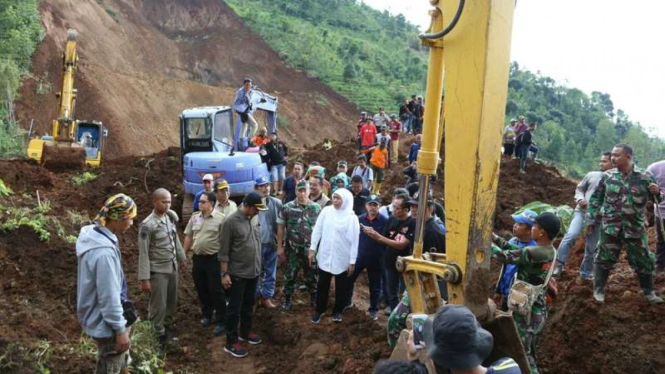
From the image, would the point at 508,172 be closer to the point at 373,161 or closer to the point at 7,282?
the point at 373,161

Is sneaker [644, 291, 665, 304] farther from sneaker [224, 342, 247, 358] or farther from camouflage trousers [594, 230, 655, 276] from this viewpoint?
sneaker [224, 342, 247, 358]

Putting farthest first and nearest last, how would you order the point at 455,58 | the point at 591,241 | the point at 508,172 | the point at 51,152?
the point at 508,172 < the point at 51,152 < the point at 591,241 < the point at 455,58

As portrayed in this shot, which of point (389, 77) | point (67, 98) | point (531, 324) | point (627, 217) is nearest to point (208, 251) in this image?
point (531, 324)

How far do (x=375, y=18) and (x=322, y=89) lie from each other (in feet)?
73.6

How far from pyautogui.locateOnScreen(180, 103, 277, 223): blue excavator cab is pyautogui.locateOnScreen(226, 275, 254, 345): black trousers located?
453 centimetres

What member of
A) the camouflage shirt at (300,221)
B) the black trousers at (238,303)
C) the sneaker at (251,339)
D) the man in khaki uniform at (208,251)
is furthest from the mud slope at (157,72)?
the black trousers at (238,303)

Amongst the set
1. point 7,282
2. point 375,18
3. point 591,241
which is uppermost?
point 375,18

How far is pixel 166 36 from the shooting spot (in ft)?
125

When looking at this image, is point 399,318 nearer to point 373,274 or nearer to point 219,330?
point 373,274

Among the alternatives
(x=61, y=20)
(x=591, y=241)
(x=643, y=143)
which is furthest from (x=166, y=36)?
(x=591, y=241)

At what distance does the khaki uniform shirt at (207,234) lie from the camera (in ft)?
21.8

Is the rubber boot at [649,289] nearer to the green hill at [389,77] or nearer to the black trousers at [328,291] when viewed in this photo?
the black trousers at [328,291]

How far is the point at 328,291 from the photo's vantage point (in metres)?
6.92

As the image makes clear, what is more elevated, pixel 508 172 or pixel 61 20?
pixel 61 20
